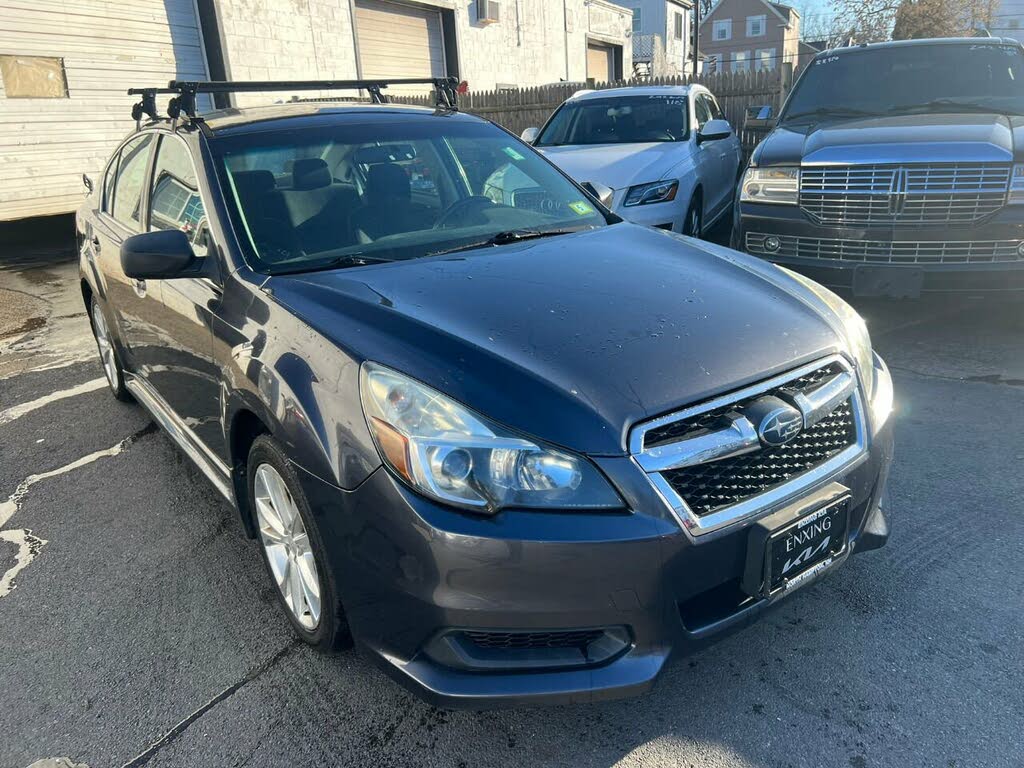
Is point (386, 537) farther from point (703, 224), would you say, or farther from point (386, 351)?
point (703, 224)

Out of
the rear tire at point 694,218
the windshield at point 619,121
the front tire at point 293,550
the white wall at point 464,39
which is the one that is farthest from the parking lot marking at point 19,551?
the white wall at point 464,39

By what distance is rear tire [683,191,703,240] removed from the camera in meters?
7.03

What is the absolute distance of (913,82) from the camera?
571 centimetres

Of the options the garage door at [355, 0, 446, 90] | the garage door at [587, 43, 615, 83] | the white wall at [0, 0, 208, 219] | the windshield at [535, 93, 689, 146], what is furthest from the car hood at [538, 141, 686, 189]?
the garage door at [587, 43, 615, 83]

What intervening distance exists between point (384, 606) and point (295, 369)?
2.29ft

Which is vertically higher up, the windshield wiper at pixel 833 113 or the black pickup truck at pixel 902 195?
the windshield wiper at pixel 833 113

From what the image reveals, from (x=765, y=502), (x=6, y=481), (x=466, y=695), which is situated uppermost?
(x=765, y=502)

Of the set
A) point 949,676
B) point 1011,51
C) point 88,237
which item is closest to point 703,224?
point 1011,51

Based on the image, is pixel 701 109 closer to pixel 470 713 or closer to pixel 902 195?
pixel 902 195

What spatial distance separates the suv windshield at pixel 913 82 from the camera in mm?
5535

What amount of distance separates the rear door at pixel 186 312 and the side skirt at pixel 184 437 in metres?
0.05

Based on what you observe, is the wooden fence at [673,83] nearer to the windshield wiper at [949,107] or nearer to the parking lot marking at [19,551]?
the windshield wiper at [949,107]

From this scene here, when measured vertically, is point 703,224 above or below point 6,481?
above

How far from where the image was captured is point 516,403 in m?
1.83
